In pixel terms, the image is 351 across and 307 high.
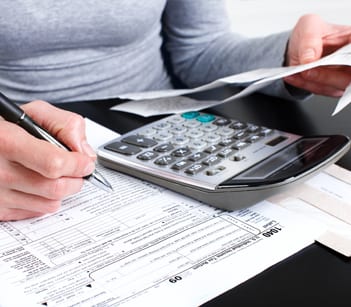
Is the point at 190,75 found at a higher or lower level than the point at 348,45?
lower

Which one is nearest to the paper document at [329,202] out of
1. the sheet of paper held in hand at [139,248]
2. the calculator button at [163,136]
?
the sheet of paper held in hand at [139,248]

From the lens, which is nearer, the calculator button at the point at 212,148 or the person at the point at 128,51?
the calculator button at the point at 212,148

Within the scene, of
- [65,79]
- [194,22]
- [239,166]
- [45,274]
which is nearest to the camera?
[45,274]

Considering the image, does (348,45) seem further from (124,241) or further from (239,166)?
(124,241)

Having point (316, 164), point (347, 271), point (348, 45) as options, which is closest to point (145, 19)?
point (348, 45)

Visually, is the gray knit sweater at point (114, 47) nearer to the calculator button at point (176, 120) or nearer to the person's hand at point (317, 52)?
the person's hand at point (317, 52)

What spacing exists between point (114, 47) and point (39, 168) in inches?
15.0

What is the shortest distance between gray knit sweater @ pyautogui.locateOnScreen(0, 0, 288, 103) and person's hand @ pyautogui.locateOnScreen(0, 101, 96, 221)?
0.84 ft

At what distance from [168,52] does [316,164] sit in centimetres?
47

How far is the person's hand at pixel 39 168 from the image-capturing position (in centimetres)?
42

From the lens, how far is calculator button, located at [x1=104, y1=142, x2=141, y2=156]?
518 millimetres

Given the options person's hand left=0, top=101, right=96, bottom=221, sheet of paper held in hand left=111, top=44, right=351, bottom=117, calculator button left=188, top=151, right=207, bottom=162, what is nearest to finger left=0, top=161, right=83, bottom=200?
person's hand left=0, top=101, right=96, bottom=221

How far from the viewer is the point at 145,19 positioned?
0.76 m

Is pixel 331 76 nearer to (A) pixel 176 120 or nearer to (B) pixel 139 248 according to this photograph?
(A) pixel 176 120
